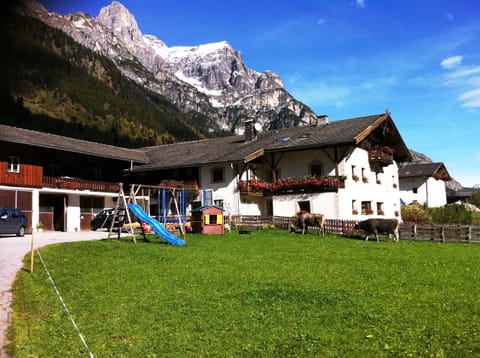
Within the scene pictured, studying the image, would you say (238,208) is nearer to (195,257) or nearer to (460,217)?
(195,257)

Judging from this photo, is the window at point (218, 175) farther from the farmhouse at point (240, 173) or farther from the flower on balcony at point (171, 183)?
the flower on balcony at point (171, 183)

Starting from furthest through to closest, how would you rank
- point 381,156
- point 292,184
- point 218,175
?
1. point 381,156
2. point 218,175
3. point 292,184

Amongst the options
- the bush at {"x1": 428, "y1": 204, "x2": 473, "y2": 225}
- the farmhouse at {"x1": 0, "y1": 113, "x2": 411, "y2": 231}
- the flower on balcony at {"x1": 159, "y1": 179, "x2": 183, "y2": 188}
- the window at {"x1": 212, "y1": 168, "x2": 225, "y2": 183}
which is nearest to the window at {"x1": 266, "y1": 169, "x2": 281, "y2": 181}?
the farmhouse at {"x1": 0, "y1": 113, "x2": 411, "y2": 231}

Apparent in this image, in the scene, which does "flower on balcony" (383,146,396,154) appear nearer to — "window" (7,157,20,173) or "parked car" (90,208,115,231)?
"parked car" (90,208,115,231)

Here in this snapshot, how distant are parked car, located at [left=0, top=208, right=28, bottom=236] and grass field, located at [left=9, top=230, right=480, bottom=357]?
10256 millimetres

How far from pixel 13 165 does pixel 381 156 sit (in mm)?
27893

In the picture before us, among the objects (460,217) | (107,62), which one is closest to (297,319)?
(460,217)

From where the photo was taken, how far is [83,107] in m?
95.2

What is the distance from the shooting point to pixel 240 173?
3412 cm

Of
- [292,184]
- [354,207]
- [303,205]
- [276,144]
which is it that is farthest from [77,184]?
[354,207]

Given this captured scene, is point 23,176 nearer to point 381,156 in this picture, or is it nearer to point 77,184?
point 77,184

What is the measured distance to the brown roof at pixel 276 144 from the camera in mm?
32625

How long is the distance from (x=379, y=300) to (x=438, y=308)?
1092 millimetres

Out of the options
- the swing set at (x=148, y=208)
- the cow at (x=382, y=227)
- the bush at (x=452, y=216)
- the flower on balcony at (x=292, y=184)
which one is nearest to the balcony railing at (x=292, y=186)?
the flower on balcony at (x=292, y=184)
